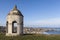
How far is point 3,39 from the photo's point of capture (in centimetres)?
1916

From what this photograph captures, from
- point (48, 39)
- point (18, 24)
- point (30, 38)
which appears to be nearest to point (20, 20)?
point (18, 24)

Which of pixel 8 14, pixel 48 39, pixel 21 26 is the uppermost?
pixel 8 14

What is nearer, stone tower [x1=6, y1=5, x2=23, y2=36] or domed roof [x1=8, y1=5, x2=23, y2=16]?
stone tower [x1=6, y1=5, x2=23, y2=36]

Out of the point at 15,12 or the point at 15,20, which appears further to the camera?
the point at 15,12

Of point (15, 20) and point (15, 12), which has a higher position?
point (15, 12)

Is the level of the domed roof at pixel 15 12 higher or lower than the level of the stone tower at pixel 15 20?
higher

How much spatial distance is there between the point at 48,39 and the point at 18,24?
16.9ft

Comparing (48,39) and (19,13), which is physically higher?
(19,13)

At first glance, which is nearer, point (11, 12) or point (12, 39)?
point (12, 39)

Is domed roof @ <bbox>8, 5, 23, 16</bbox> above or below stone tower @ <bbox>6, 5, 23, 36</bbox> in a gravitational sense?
above

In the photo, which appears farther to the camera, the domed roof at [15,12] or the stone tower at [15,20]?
the domed roof at [15,12]

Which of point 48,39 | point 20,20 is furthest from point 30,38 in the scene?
point 20,20

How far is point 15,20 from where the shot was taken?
2164cm

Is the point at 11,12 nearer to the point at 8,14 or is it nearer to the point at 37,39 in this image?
the point at 8,14
